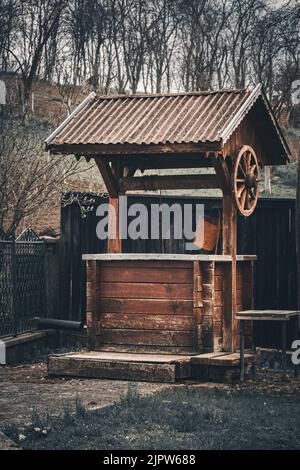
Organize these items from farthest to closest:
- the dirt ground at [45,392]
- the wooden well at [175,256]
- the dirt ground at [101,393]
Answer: the wooden well at [175,256] → the dirt ground at [45,392] → the dirt ground at [101,393]

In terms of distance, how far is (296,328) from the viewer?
45.8 feet

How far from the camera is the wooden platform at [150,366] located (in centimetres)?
1166

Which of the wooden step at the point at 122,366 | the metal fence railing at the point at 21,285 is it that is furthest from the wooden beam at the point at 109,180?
the wooden step at the point at 122,366

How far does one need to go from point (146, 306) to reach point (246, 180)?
2.48 metres

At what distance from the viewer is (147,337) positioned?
41.4 ft

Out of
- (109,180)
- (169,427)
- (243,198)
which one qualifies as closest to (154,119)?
(109,180)

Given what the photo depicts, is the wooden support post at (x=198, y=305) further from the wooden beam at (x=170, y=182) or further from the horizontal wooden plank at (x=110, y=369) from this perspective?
the wooden beam at (x=170, y=182)

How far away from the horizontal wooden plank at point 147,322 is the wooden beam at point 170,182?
6.78ft

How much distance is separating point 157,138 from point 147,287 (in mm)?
2143

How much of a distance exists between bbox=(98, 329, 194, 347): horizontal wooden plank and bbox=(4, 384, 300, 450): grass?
106 inches

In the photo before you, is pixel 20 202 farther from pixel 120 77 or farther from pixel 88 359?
pixel 120 77

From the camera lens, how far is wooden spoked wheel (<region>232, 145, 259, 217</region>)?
12.9 metres

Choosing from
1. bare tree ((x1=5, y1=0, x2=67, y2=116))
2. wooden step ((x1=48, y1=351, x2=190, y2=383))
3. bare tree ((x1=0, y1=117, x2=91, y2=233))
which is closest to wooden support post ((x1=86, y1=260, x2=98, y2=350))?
wooden step ((x1=48, y1=351, x2=190, y2=383))

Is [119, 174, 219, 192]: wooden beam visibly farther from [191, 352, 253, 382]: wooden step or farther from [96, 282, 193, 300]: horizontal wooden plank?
[191, 352, 253, 382]: wooden step
